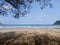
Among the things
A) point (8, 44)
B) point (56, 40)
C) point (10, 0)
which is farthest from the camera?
point (56, 40)

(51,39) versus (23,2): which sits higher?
(23,2)

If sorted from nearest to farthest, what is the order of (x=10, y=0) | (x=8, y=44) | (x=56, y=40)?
(x=10, y=0) → (x=8, y=44) → (x=56, y=40)

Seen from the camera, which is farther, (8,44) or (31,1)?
(8,44)

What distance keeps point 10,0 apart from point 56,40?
3.99m

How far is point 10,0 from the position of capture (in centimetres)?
1021

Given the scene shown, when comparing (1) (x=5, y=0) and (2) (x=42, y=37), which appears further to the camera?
(2) (x=42, y=37)

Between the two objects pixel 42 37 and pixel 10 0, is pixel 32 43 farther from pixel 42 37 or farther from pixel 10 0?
pixel 10 0

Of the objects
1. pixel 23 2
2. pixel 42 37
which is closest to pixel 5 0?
pixel 23 2

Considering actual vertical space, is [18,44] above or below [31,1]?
below

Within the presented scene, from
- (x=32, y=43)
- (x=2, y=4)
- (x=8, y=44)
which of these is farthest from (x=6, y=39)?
(x=2, y=4)

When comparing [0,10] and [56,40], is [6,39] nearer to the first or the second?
[0,10]

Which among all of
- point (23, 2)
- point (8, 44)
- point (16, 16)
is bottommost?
point (8, 44)

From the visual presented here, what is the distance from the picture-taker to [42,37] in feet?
40.0

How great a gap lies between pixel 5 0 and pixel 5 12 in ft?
2.14
